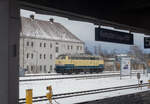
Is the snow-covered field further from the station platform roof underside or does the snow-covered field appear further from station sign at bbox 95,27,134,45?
the station platform roof underside

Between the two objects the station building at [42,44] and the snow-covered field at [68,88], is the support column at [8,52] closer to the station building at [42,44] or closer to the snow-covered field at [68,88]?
the snow-covered field at [68,88]

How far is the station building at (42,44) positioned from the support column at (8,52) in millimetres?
41444

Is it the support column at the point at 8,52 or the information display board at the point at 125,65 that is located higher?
the support column at the point at 8,52

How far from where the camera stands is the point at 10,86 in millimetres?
6465

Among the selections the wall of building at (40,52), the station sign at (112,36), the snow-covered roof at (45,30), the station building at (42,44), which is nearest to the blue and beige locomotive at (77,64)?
the station building at (42,44)

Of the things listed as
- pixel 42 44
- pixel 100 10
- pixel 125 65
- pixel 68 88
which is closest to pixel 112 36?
pixel 100 10

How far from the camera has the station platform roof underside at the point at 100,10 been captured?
24.7ft

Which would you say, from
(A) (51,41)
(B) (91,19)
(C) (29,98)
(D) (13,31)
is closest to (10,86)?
(D) (13,31)

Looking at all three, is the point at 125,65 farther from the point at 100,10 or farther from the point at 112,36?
the point at 100,10

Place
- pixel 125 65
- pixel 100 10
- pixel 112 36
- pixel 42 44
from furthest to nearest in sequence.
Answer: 1. pixel 42 44
2. pixel 125 65
3. pixel 112 36
4. pixel 100 10

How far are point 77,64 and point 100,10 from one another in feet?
114

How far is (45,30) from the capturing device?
5741 centimetres

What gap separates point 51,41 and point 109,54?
140 feet

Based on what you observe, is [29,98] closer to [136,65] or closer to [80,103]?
[80,103]
